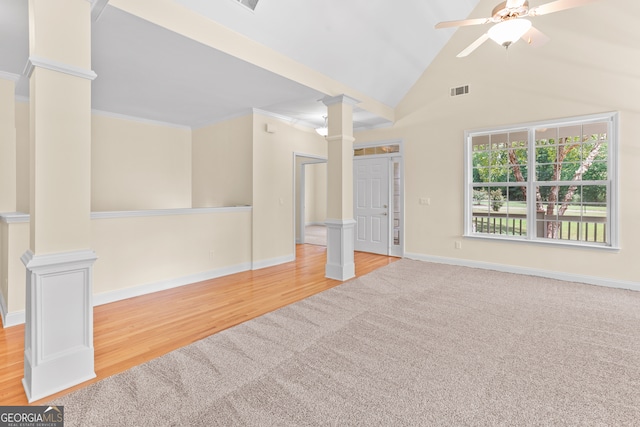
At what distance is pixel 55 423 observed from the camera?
165 centimetres

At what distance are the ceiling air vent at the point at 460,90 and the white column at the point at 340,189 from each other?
1958 millimetres

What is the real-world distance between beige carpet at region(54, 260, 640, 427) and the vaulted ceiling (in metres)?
2.76

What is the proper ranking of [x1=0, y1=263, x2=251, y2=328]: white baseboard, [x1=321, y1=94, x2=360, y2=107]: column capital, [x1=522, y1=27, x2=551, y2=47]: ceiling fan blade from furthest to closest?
[x1=321, y1=94, x2=360, y2=107]: column capital < [x1=0, y1=263, x2=251, y2=328]: white baseboard < [x1=522, y1=27, x2=551, y2=47]: ceiling fan blade

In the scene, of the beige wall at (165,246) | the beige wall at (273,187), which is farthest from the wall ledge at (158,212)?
the beige wall at (273,187)

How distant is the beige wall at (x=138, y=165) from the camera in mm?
5168

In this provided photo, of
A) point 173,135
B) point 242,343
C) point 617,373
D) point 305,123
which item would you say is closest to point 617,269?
point 617,373

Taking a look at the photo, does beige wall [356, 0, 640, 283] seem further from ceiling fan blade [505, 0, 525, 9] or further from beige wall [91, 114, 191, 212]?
beige wall [91, 114, 191, 212]

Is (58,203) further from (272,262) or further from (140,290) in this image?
(272,262)

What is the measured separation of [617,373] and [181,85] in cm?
519

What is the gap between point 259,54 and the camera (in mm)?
3357

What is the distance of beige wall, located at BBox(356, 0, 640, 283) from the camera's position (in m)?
3.96

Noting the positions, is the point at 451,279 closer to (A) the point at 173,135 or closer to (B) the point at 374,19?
(B) the point at 374,19

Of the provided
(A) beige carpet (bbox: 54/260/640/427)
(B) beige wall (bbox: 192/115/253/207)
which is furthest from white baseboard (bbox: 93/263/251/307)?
(A) beige carpet (bbox: 54/260/640/427)

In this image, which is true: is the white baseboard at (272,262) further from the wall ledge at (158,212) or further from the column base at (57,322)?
the column base at (57,322)
